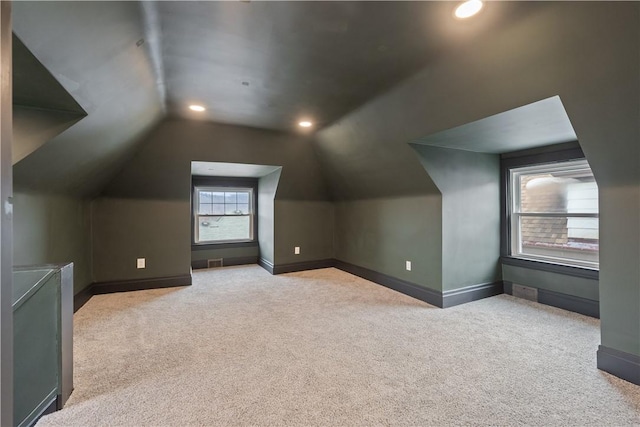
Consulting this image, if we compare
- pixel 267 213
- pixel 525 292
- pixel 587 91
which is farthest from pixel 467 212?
pixel 267 213

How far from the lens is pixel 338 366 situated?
6.48 ft

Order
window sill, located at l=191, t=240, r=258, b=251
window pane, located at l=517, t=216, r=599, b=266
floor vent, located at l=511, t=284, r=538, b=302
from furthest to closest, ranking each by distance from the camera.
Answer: window sill, located at l=191, t=240, r=258, b=251, floor vent, located at l=511, t=284, r=538, b=302, window pane, located at l=517, t=216, r=599, b=266

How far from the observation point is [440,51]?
1.86 metres

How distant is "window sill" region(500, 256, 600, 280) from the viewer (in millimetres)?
2877

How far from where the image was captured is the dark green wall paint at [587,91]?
1.44 metres

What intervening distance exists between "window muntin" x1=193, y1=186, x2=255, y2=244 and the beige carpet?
2.14 metres

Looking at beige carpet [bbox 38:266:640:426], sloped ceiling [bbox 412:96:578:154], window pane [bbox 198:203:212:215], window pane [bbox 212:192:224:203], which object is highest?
Result: sloped ceiling [bbox 412:96:578:154]

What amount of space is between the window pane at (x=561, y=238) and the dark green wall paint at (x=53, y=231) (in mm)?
5105

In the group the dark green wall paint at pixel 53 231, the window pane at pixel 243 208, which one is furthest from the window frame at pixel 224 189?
the dark green wall paint at pixel 53 231

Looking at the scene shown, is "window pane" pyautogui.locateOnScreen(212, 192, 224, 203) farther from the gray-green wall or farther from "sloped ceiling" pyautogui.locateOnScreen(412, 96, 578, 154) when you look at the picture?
"sloped ceiling" pyautogui.locateOnScreen(412, 96, 578, 154)

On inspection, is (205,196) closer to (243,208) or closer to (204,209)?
(204,209)

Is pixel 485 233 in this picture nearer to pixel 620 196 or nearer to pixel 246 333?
pixel 620 196

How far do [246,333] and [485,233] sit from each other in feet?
10.1

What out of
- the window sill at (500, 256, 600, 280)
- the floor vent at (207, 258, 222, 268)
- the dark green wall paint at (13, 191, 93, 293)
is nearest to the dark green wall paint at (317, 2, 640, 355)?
the window sill at (500, 256, 600, 280)
